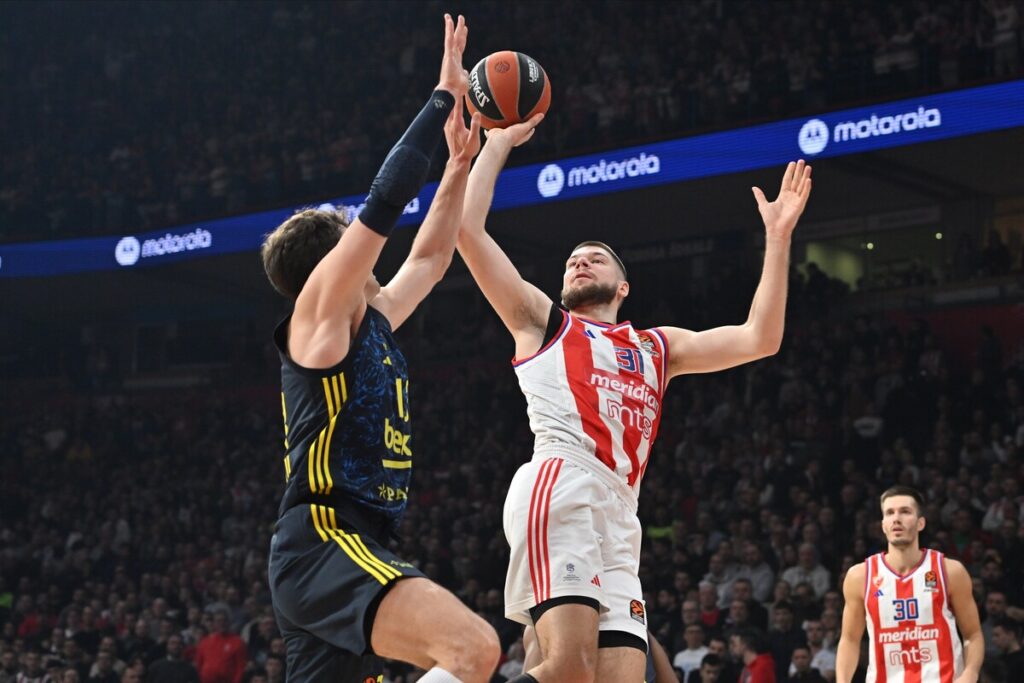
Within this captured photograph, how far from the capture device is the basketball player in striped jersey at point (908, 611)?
7172 millimetres

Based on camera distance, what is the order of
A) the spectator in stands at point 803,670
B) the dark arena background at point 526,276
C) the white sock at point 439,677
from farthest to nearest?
the dark arena background at point 526,276 → the spectator in stands at point 803,670 → the white sock at point 439,677

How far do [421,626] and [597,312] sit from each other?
2104mm

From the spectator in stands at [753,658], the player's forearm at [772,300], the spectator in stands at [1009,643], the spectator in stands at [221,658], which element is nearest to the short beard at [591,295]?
the player's forearm at [772,300]

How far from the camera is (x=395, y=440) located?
386cm

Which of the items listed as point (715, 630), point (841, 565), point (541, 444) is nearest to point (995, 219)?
point (841, 565)

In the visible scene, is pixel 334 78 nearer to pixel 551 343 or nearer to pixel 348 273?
pixel 551 343

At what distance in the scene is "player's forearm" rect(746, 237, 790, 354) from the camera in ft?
16.6

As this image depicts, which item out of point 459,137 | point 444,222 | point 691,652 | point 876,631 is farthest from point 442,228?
point 691,652

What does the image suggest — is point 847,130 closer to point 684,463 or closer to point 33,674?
point 684,463

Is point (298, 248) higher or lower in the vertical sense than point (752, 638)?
higher

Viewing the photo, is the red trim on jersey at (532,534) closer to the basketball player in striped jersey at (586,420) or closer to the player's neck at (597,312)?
the basketball player in striped jersey at (586,420)

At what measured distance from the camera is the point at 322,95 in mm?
23062

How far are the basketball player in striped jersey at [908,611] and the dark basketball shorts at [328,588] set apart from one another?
165 inches

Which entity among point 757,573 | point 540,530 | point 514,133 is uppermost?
point 514,133
